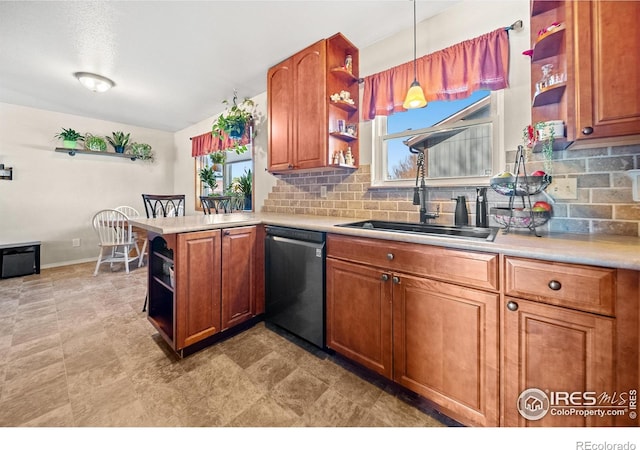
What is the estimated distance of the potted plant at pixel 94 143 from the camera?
400 cm

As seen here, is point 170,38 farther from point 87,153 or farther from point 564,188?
point 87,153

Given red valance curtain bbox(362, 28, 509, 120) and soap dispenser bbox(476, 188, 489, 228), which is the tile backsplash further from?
red valance curtain bbox(362, 28, 509, 120)

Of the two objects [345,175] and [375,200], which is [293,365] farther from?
[345,175]

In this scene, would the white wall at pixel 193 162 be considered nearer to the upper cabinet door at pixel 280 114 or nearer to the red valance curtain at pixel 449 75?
the upper cabinet door at pixel 280 114

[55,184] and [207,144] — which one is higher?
[207,144]

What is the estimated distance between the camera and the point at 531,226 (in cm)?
127

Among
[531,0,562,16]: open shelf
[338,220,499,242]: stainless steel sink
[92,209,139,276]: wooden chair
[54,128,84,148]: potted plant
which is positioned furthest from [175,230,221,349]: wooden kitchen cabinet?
[54,128,84,148]: potted plant

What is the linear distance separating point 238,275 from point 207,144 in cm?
311

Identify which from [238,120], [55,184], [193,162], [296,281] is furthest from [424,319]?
[55,184]

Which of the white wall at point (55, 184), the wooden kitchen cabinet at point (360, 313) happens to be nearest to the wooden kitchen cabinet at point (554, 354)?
the wooden kitchen cabinet at point (360, 313)

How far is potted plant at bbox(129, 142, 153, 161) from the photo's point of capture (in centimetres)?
450

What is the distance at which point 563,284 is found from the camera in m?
0.91

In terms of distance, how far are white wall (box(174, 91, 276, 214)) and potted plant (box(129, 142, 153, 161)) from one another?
513mm

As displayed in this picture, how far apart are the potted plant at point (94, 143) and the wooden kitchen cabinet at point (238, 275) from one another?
3.86m
